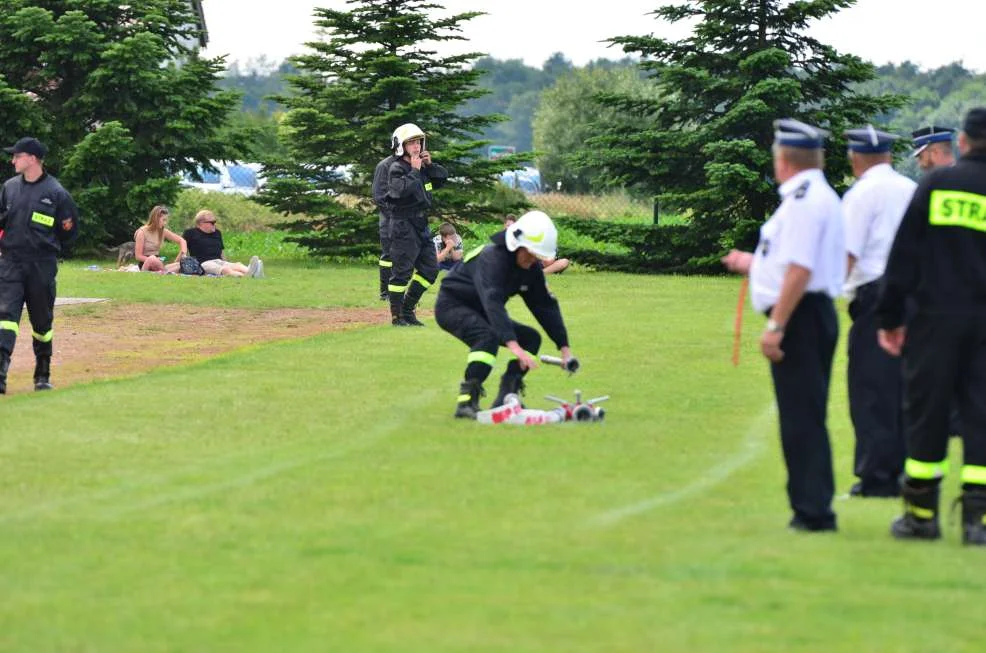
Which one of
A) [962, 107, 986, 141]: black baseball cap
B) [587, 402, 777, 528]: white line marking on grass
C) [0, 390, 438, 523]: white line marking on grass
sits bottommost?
[0, 390, 438, 523]: white line marking on grass

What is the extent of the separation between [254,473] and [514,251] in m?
3.04

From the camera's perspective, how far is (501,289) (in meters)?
12.5

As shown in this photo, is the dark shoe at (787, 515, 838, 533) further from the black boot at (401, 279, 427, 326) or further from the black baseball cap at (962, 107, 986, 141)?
the black boot at (401, 279, 427, 326)

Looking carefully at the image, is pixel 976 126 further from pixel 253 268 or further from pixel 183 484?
pixel 253 268

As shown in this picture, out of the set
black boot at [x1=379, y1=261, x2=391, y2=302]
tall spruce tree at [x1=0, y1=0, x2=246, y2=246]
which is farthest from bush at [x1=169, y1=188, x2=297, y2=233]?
black boot at [x1=379, y1=261, x2=391, y2=302]

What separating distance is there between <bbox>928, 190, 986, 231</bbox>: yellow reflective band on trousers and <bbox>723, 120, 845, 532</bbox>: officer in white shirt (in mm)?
452

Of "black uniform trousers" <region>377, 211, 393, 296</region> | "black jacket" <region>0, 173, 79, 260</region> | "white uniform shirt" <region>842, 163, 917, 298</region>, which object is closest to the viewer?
"white uniform shirt" <region>842, 163, 917, 298</region>

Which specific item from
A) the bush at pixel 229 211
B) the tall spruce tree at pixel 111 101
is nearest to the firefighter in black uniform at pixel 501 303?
the tall spruce tree at pixel 111 101

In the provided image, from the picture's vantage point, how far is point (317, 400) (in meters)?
13.9

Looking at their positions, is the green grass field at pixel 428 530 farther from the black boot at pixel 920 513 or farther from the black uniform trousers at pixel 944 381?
the black uniform trousers at pixel 944 381

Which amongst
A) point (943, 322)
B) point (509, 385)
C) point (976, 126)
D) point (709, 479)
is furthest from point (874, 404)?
point (509, 385)

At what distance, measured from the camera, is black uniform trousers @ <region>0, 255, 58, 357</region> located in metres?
15.0

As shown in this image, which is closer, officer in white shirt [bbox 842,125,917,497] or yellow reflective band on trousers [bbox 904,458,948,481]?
yellow reflective band on trousers [bbox 904,458,948,481]

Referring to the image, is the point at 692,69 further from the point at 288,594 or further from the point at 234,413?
the point at 288,594
